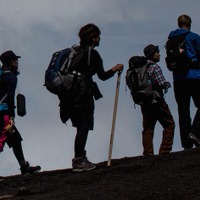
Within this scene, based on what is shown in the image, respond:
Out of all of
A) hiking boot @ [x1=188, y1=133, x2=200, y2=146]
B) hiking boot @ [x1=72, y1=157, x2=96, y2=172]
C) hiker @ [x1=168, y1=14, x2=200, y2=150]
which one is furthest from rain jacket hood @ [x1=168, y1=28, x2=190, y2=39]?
hiking boot @ [x1=72, y1=157, x2=96, y2=172]

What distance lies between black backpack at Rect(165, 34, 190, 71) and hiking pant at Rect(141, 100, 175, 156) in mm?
826

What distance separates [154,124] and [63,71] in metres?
3.18

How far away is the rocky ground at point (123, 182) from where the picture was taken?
9484mm

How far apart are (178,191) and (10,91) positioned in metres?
4.52

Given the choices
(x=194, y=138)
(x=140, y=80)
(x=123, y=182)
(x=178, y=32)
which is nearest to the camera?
(x=123, y=182)

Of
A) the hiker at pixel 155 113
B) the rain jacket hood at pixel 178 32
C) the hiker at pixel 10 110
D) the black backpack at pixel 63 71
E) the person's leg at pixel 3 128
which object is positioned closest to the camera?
the black backpack at pixel 63 71

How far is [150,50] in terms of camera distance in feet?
45.9

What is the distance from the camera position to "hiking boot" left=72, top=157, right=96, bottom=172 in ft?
38.0

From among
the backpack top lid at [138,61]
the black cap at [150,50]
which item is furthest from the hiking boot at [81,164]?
the black cap at [150,50]

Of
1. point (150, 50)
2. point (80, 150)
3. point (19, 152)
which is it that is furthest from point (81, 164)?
point (150, 50)

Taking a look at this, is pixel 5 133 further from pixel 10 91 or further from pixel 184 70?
pixel 184 70

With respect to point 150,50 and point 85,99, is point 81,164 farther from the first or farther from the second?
point 150,50

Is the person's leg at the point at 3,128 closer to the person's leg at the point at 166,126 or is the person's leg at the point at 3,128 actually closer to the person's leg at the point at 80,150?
the person's leg at the point at 80,150

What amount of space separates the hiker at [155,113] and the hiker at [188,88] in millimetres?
449
